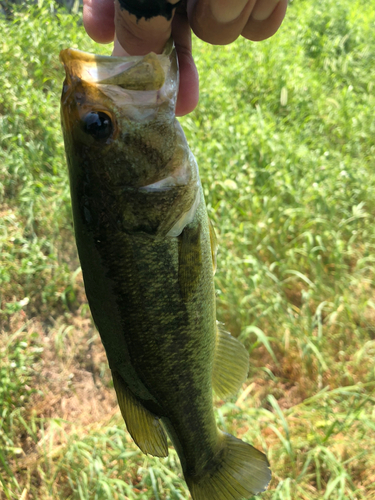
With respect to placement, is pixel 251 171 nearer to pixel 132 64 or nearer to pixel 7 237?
pixel 7 237

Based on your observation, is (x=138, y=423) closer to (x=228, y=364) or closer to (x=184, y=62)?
(x=228, y=364)

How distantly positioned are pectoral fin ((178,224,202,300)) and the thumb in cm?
60

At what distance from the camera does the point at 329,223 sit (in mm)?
3879

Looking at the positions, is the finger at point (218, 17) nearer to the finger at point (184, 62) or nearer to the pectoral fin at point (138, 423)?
the finger at point (184, 62)

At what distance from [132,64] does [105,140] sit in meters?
0.24

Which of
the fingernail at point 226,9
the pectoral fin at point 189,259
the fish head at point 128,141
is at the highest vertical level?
the fingernail at point 226,9

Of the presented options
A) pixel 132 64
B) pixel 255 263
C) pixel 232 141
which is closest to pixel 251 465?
pixel 132 64

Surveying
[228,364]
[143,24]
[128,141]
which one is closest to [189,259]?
[128,141]

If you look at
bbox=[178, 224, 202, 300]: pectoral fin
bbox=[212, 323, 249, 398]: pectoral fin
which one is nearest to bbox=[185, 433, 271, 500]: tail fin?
bbox=[212, 323, 249, 398]: pectoral fin

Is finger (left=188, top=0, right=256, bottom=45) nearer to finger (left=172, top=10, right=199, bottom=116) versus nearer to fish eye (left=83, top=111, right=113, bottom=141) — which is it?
finger (left=172, top=10, right=199, bottom=116)

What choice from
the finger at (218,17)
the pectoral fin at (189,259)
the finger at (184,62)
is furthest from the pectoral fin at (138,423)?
the finger at (218,17)

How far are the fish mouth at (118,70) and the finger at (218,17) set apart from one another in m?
0.26

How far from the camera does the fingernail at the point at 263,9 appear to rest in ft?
4.76

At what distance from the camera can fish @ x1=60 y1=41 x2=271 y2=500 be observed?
1256 millimetres
